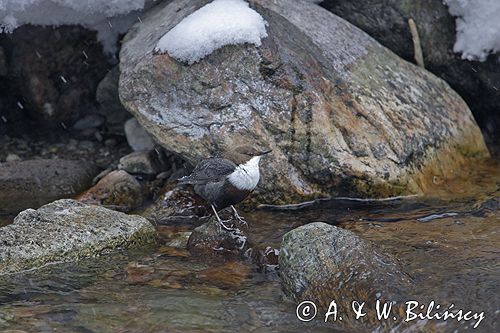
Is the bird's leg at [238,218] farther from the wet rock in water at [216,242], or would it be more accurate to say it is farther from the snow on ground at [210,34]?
the snow on ground at [210,34]

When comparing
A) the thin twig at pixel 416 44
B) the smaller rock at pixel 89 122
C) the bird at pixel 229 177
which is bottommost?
the smaller rock at pixel 89 122

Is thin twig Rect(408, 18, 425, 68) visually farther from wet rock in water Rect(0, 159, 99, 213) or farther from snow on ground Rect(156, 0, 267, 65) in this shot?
wet rock in water Rect(0, 159, 99, 213)

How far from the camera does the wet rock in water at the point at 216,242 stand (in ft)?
20.0

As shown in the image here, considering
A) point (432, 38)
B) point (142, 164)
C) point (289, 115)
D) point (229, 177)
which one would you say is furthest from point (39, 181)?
point (432, 38)

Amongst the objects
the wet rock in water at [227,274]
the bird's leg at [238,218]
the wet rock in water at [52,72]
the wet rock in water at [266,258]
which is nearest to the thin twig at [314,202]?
the bird's leg at [238,218]

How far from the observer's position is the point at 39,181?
7.71 metres

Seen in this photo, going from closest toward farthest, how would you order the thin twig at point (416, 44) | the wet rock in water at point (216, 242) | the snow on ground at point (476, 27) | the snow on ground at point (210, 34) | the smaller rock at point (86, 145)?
the wet rock in water at point (216, 242)
the snow on ground at point (210, 34)
the snow on ground at point (476, 27)
the thin twig at point (416, 44)
the smaller rock at point (86, 145)

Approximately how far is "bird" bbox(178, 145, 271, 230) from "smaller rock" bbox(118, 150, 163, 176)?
1.43 metres

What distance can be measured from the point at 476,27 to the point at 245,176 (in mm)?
3311

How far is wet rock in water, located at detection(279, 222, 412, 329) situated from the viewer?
4785 mm

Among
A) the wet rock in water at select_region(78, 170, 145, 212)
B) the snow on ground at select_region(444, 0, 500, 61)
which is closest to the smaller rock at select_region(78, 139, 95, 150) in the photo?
the wet rock in water at select_region(78, 170, 145, 212)

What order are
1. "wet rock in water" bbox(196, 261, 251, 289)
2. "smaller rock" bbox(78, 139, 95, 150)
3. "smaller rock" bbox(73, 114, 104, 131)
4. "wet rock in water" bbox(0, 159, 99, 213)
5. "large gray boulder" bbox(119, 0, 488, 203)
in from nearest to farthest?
"wet rock in water" bbox(196, 261, 251, 289) → "large gray boulder" bbox(119, 0, 488, 203) → "wet rock in water" bbox(0, 159, 99, 213) → "smaller rock" bbox(78, 139, 95, 150) → "smaller rock" bbox(73, 114, 104, 131)

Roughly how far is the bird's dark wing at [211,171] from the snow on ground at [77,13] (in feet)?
8.92

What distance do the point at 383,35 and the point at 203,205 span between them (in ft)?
9.32
